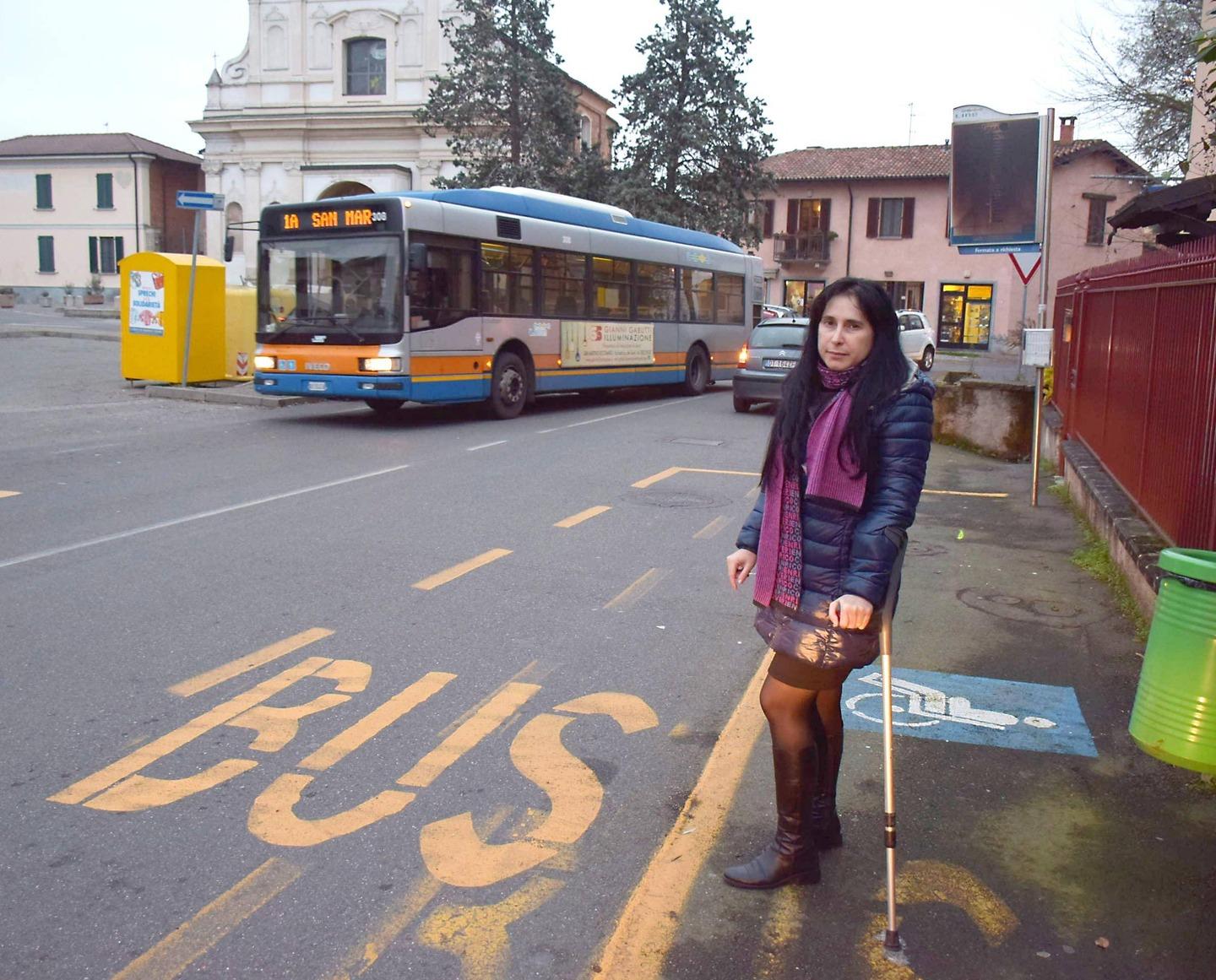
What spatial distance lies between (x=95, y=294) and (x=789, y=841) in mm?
58132

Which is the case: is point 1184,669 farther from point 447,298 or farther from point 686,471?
point 447,298

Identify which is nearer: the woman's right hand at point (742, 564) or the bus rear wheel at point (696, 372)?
the woman's right hand at point (742, 564)

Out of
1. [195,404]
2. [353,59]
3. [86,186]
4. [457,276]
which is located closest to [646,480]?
[457,276]

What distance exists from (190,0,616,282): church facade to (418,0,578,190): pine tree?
5716 mm

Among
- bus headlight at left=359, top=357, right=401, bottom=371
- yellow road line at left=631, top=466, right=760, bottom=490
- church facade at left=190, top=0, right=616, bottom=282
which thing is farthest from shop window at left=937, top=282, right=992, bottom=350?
yellow road line at left=631, top=466, right=760, bottom=490

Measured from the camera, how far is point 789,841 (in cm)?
341

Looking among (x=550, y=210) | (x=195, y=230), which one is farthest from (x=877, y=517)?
(x=195, y=230)

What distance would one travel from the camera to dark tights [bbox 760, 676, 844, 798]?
339cm

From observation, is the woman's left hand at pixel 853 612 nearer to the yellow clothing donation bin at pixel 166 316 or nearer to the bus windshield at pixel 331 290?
the bus windshield at pixel 331 290

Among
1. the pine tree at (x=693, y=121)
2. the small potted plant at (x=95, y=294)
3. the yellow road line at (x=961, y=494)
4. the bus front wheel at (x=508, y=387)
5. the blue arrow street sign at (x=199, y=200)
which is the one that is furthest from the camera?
the small potted plant at (x=95, y=294)

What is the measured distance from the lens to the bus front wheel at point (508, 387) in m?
17.2

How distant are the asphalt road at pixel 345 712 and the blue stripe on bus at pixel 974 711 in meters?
0.60

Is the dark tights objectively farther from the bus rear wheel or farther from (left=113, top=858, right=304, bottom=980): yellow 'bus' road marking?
the bus rear wheel

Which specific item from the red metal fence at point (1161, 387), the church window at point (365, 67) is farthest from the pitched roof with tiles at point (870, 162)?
the red metal fence at point (1161, 387)
